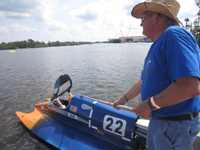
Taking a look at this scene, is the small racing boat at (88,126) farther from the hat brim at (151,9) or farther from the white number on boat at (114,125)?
the hat brim at (151,9)

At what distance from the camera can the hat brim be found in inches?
59.3

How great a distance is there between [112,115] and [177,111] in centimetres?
239

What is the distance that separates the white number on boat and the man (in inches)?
64.9

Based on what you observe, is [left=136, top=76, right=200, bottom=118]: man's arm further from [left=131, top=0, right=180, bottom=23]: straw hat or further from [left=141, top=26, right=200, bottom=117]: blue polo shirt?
[left=131, top=0, right=180, bottom=23]: straw hat

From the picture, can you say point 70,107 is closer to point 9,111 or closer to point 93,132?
point 93,132

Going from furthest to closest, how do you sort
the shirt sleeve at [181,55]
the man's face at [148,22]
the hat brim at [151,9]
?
the man's face at [148,22] < the hat brim at [151,9] < the shirt sleeve at [181,55]

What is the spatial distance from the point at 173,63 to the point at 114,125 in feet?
9.13

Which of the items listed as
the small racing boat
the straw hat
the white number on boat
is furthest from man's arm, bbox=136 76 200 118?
the white number on boat

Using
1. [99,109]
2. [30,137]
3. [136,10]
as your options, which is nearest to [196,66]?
[136,10]

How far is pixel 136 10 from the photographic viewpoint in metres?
1.95

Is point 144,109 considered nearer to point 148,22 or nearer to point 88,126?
Answer: point 148,22

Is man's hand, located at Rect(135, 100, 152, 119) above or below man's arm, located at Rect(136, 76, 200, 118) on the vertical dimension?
below

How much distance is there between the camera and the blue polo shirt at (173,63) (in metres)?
1.18

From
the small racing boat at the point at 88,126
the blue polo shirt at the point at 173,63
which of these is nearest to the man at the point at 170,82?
the blue polo shirt at the point at 173,63
